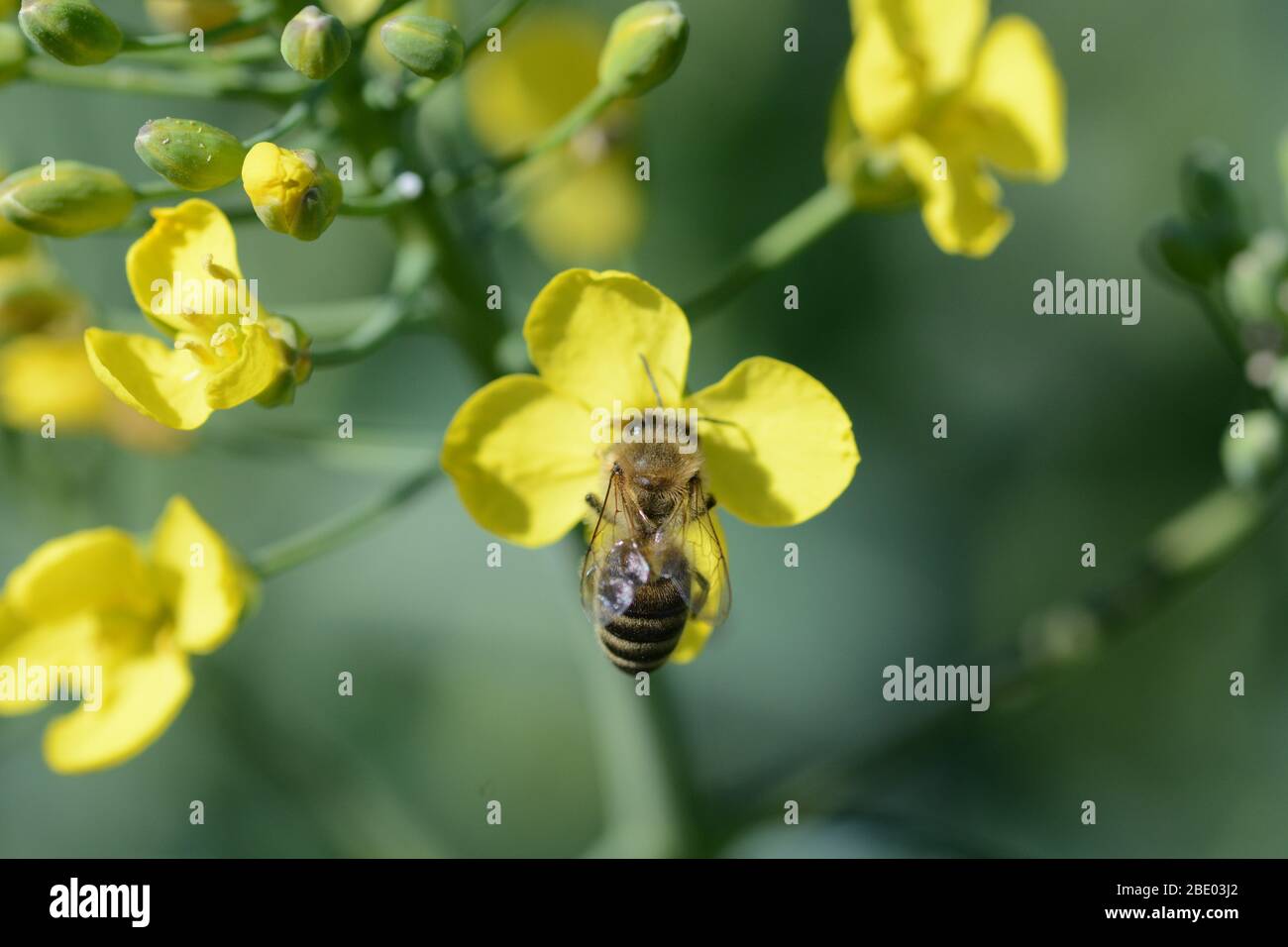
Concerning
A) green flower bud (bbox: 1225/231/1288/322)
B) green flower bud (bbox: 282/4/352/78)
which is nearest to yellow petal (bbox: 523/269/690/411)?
green flower bud (bbox: 282/4/352/78)

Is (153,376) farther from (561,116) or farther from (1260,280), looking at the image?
(1260,280)

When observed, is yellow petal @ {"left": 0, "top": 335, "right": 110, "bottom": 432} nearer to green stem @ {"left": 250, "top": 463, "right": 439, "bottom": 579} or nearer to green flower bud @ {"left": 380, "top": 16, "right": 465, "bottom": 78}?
green stem @ {"left": 250, "top": 463, "right": 439, "bottom": 579}

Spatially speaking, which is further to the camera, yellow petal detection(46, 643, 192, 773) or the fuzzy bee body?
yellow petal detection(46, 643, 192, 773)

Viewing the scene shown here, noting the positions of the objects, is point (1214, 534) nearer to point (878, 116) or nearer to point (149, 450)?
point (878, 116)

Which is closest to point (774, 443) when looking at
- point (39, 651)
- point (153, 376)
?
point (153, 376)
